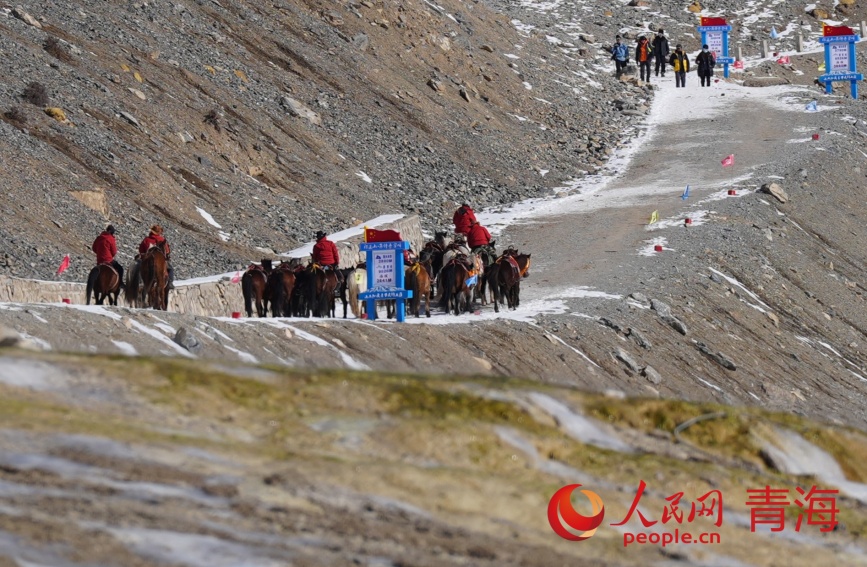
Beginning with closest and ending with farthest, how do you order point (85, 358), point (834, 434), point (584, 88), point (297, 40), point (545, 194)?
point (85, 358)
point (834, 434)
point (545, 194)
point (297, 40)
point (584, 88)

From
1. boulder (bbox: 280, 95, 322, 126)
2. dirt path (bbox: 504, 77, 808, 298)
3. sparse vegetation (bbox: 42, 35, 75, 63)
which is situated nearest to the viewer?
dirt path (bbox: 504, 77, 808, 298)

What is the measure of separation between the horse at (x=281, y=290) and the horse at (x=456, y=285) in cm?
338

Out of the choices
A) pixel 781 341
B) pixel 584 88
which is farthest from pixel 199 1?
pixel 781 341

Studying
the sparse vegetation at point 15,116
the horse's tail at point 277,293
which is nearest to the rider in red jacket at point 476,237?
the horse's tail at point 277,293

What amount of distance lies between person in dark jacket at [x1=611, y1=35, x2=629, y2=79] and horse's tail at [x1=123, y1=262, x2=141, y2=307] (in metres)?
40.9

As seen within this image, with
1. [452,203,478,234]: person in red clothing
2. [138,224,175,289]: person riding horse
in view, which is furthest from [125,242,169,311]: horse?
[452,203,478,234]: person in red clothing

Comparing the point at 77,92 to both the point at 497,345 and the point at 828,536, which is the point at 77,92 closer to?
the point at 497,345

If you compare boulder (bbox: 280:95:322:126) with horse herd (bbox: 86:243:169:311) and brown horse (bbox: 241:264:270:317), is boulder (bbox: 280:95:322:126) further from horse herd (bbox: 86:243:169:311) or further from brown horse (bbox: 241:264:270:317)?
horse herd (bbox: 86:243:169:311)

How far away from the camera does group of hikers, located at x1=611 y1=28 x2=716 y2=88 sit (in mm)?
61750

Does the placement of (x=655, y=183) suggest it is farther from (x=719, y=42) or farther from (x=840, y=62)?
(x=719, y=42)

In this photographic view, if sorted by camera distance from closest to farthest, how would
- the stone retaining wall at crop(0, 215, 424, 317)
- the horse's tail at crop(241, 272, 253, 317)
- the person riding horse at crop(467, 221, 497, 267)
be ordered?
the stone retaining wall at crop(0, 215, 424, 317) < the horse's tail at crop(241, 272, 253, 317) < the person riding horse at crop(467, 221, 497, 267)

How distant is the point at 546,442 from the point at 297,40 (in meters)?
41.0

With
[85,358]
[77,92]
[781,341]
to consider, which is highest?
[77,92]

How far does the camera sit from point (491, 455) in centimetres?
1309
